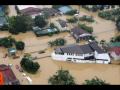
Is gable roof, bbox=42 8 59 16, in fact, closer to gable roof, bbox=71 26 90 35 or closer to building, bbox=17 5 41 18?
building, bbox=17 5 41 18

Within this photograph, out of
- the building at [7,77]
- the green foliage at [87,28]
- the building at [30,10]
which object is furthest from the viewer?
the building at [30,10]

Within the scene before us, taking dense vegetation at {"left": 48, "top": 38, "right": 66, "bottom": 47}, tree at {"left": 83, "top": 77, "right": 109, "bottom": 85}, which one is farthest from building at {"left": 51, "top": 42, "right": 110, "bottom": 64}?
tree at {"left": 83, "top": 77, "right": 109, "bottom": 85}

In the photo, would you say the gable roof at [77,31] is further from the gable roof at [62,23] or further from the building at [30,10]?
the building at [30,10]

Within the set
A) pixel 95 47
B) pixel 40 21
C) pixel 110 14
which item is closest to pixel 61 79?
pixel 95 47

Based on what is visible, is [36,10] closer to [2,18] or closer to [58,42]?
[2,18]

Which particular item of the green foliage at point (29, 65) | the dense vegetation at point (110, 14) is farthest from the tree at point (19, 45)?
the dense vegetation at point (110, 14)
